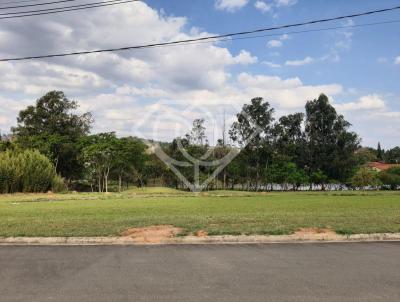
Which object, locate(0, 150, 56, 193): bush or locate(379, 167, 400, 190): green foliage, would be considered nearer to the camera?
locate(0, 150, 56, 193): bush

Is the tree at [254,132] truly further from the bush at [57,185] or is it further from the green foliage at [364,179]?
the bush at [57,185]

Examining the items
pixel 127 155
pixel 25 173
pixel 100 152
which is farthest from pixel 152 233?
pixel 127 155

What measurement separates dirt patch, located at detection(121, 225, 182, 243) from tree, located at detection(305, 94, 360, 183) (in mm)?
61063

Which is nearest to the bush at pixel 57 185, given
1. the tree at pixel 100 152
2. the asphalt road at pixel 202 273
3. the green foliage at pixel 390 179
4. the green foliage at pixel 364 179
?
the tree at pixel 100 152

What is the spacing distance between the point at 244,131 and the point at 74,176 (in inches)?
1070

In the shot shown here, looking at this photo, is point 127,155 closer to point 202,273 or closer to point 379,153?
point 202,273

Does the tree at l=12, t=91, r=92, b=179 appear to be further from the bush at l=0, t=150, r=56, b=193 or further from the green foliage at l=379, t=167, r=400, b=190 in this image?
the green foliage at l=379, t=167, r=400, b=190

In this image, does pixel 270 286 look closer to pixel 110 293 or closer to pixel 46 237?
pixel 110 293

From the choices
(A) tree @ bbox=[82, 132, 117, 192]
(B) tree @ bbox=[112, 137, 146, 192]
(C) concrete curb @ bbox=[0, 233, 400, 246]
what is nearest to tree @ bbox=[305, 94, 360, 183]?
(B) tree @ bbox=[112, 137, 146, 192]

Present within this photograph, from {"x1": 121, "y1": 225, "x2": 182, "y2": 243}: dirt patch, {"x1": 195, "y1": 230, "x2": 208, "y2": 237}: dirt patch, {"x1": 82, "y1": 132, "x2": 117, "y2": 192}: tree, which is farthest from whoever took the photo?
{"x1": 82, "y1": 132, "x2": 117, "y2": 192}: tree

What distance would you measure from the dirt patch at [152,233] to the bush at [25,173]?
38066 millimetres

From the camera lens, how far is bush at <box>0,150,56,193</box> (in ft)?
156

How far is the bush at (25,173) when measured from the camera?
156 feet

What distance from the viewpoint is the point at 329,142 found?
236 ft
